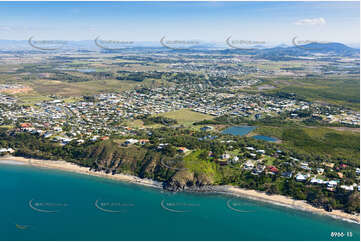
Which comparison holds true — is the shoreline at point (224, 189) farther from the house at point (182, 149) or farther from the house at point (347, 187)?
the house at point (182, 149)

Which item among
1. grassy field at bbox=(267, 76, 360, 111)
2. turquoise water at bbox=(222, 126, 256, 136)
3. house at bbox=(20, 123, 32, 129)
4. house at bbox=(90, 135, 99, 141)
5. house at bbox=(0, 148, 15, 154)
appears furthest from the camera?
grassy field at bbox=(267, 76, 360, 111)

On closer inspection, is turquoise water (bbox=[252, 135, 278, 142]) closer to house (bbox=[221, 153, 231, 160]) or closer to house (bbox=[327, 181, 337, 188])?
house (bbox=[221, 153, 231, 160])

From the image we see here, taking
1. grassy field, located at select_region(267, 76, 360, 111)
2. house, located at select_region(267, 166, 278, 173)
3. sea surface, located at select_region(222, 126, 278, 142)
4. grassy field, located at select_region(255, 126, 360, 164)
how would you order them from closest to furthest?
house, located at select_region(267, 166, 278, 173) → grassy field, located at select_region(255, 126, 360, 164) → sea surface, located at select_region(222, 126, 278, 142) → grassy field, located at select_region(267, 76, 360, 111)

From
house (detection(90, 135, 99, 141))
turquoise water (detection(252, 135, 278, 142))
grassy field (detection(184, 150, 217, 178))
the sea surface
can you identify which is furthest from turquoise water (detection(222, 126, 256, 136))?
house (detection(90, 135, 99, 141))

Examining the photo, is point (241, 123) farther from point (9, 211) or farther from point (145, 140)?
point (9, 211)

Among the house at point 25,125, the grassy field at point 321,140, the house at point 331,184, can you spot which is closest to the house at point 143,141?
the grassy field at point 321,140
